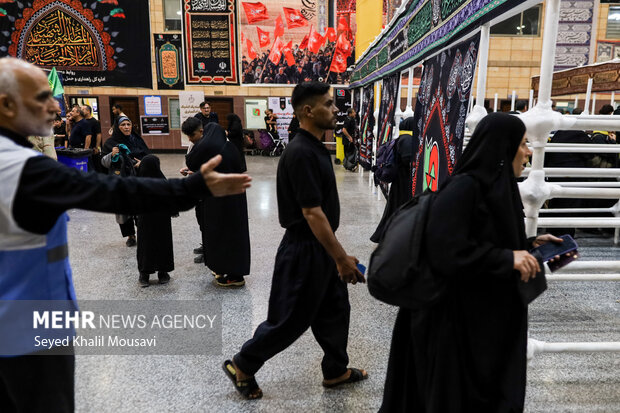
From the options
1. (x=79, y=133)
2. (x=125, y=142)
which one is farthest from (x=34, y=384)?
(x=79, y=133)

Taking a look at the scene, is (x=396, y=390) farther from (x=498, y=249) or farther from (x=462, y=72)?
(x=462, y=72)

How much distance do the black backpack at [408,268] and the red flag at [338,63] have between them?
14.2 m

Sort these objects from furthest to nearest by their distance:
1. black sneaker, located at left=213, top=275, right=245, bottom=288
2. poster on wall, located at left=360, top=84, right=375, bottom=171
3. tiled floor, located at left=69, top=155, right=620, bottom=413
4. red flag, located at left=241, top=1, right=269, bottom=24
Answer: red flag, located at left=241, top=1, right=269, bottom=24 < poster on wall, located at left=360, top=84, right=375, bottom=171 < black sneaker, located at left=213, top=275, right=245, bottom=288 < tiled floor, located at left=69, top=155, right=620, bottom=413

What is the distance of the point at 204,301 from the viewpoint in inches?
133

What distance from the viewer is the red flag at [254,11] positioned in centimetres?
1427

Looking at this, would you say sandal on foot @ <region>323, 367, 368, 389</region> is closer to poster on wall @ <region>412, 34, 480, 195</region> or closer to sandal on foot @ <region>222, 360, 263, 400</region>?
sandal on foot @ <region>222, 360, 263, 400</region>

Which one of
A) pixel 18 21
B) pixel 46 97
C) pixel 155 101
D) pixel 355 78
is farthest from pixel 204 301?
pixel 18 21

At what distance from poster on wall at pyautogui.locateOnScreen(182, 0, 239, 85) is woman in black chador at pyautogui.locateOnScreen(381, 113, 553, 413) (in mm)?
14345

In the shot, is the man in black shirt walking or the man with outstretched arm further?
the man in black shirt walking

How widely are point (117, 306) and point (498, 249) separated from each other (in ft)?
9.35

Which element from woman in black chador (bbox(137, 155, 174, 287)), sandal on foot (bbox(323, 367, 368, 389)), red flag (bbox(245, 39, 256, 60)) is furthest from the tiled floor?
red flag (bbox(245, 39, 256, 60))

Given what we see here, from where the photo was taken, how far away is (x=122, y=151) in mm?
4336

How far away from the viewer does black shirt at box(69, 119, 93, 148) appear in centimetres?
713

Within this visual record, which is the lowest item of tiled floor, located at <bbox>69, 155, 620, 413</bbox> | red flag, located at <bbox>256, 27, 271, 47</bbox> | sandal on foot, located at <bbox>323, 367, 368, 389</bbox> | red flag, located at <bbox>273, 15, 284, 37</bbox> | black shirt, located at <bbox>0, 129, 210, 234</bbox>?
tiled floor, located at <bbox>69, 155, 620, 413</bbox>
